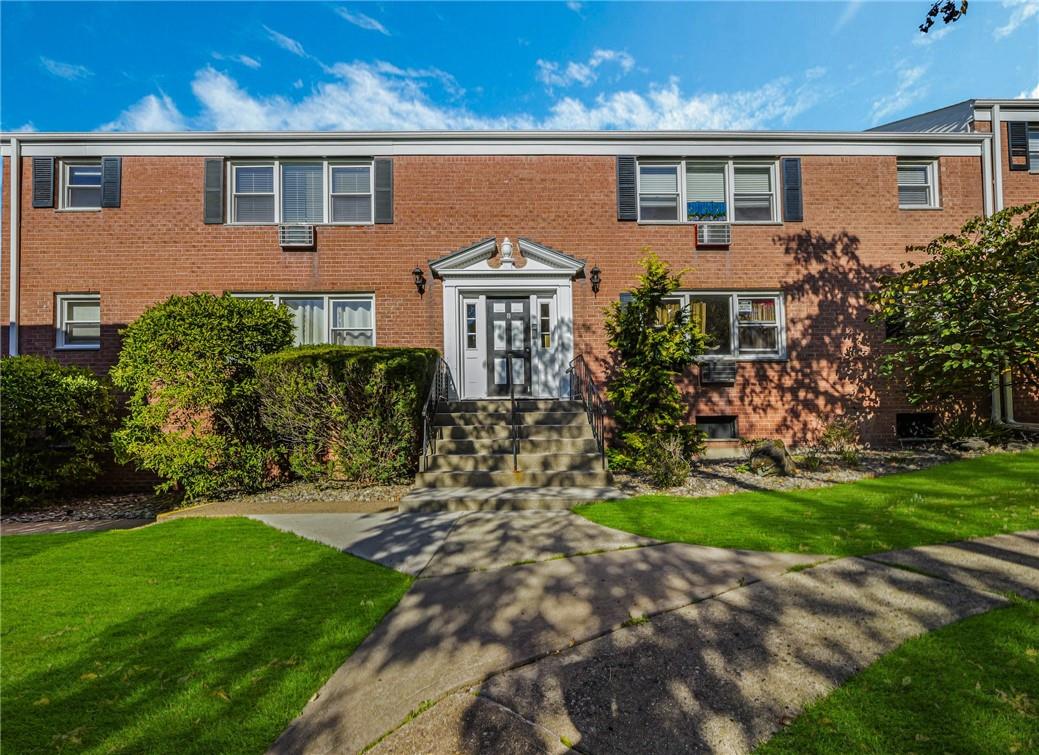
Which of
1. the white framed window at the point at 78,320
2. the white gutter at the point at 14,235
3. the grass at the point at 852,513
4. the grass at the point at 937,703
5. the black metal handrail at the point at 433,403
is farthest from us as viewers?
the white framed window at the point at 78,320

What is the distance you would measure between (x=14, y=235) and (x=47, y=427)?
4781 mm

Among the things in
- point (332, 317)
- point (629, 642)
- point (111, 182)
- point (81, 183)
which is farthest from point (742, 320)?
point (81, 183)

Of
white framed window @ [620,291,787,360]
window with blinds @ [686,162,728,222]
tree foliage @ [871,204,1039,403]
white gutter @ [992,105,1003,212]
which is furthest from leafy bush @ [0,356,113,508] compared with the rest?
white gutter @ [992,105,1003,212]

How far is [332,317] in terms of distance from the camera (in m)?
10.2

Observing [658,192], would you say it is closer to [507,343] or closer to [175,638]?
[507,343]

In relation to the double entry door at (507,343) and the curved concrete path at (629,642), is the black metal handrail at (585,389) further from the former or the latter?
the curved concrete path at (629,642)

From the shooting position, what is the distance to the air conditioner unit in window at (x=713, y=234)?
10242 millimetres

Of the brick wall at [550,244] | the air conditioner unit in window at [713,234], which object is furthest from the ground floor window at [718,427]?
the air conditioner unit in window at [713,234]

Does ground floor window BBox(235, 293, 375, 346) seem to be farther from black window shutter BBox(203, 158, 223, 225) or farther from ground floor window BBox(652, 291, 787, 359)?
ground floor window BBox(652, 291, 787, 359)

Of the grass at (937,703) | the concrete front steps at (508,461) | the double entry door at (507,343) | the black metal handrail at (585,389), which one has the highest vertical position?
the double entry door at (507,343)

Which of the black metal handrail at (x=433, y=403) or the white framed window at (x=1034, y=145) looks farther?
the white framed window at (x=1034, y=145)

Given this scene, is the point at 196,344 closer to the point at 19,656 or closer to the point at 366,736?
the point at 19,656

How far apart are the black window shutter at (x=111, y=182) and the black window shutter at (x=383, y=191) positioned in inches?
204

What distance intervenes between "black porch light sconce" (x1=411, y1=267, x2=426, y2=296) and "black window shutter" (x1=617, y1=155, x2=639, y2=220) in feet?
14.0
